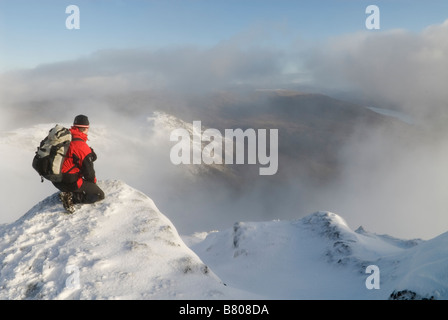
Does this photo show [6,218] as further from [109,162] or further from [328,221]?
[328,221]

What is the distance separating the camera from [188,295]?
7305mm

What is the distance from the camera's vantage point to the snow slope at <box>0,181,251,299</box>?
735 cm

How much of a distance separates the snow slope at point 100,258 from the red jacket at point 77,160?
4.29 ft

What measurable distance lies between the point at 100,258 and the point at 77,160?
3.39 meters

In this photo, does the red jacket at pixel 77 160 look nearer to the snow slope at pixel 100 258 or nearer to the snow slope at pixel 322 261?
the snow slope at pixel 100 258

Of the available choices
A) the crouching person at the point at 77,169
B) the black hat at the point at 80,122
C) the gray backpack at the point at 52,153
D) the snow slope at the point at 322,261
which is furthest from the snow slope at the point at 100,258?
the snow slope at the point at 322,261

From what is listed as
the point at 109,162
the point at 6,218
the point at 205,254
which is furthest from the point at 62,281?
the point at 109,162

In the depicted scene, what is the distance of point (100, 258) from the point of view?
8.31 m

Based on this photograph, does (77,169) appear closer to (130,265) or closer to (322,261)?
(130,265)

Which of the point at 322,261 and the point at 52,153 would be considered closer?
the point at 52,153

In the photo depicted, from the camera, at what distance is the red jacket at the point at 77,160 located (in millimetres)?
9727

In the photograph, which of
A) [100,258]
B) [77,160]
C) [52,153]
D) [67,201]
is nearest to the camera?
[100,258]

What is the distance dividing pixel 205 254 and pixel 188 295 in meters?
19.2

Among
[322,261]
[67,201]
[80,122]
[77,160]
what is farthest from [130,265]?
[322,261]
